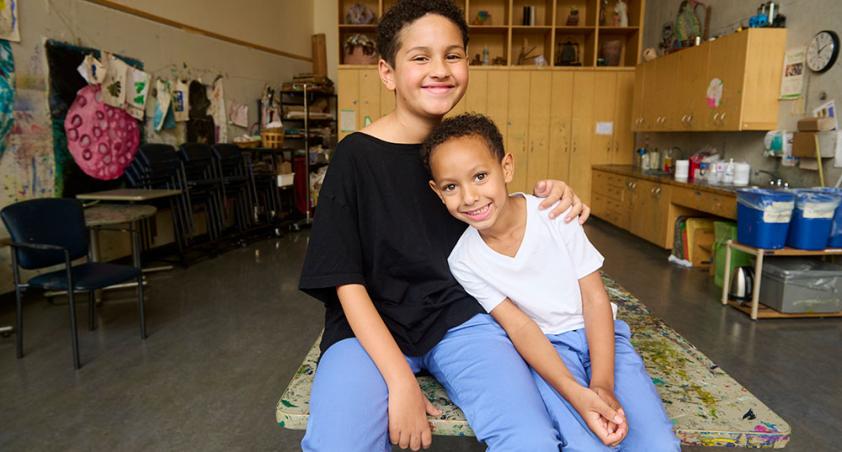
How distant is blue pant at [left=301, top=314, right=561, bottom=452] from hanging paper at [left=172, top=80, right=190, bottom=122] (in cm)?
471

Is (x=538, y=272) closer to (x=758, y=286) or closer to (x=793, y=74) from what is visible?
(x=758, y=286)

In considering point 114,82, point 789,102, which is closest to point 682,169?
point 789,102

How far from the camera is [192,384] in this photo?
2320 millimetres

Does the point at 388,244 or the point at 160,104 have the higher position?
the point at 160,104

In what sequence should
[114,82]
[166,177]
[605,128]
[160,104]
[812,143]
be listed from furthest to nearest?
1. [605,128]
2. [160,104]
3. [166,177]
4. [114,82]
5. [812,143]

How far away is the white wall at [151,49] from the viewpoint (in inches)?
141

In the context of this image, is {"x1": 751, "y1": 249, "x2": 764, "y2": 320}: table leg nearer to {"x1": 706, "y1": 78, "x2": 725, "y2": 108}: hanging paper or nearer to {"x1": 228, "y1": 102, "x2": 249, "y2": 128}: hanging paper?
{"x1": 706, "y1": 78, "x2": 725, "y2": 108}: hanging paper

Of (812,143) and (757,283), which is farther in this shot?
(812,143)

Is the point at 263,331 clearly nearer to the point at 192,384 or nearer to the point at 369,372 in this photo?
the point at 192,384

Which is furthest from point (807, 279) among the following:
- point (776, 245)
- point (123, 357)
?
point (123, 357)

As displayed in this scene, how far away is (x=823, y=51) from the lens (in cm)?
357

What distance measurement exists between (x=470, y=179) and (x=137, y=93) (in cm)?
443

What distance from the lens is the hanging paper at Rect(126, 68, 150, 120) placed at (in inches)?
178

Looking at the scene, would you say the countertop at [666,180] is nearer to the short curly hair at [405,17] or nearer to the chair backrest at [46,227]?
the short curly hair at [405,17]
